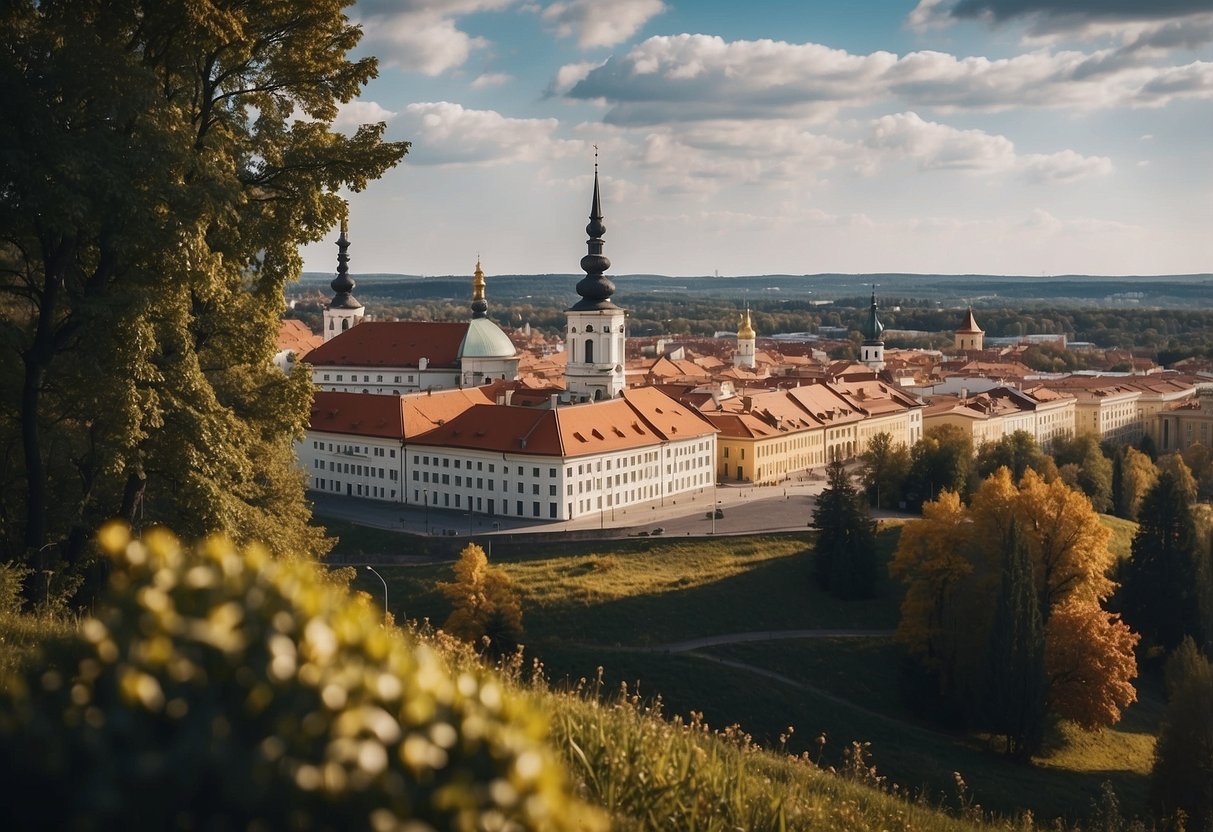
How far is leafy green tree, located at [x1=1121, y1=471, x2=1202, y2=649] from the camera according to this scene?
162 ft

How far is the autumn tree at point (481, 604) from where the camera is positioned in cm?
4081

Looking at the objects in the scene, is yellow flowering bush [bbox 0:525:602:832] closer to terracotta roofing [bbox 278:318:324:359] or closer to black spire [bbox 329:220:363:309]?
black spire [bbox 329:220:363:309]

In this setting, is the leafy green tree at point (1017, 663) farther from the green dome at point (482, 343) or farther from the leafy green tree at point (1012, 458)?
the green dome at point (482, 343)

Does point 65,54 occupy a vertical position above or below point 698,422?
above

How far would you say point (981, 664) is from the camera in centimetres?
3856

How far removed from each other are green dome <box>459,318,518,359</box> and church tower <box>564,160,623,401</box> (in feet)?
48.1

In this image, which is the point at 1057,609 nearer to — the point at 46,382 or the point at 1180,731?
the point at 1180,731

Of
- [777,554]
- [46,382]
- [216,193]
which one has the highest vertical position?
[216,193]

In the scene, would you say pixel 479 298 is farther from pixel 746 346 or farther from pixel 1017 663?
pixel 1017 663

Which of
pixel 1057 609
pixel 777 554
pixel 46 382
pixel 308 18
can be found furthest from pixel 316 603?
pixel 777 554

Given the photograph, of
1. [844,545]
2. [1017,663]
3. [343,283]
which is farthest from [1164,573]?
[343,283]

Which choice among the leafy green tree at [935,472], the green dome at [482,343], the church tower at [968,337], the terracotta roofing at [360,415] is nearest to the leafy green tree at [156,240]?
the terracotta roofing at [360,415]

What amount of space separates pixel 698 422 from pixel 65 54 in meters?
66.3

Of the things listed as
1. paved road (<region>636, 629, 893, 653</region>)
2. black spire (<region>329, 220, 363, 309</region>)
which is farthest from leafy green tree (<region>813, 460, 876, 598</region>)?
black spire (<region>329, 220, 363, 309</region>)
